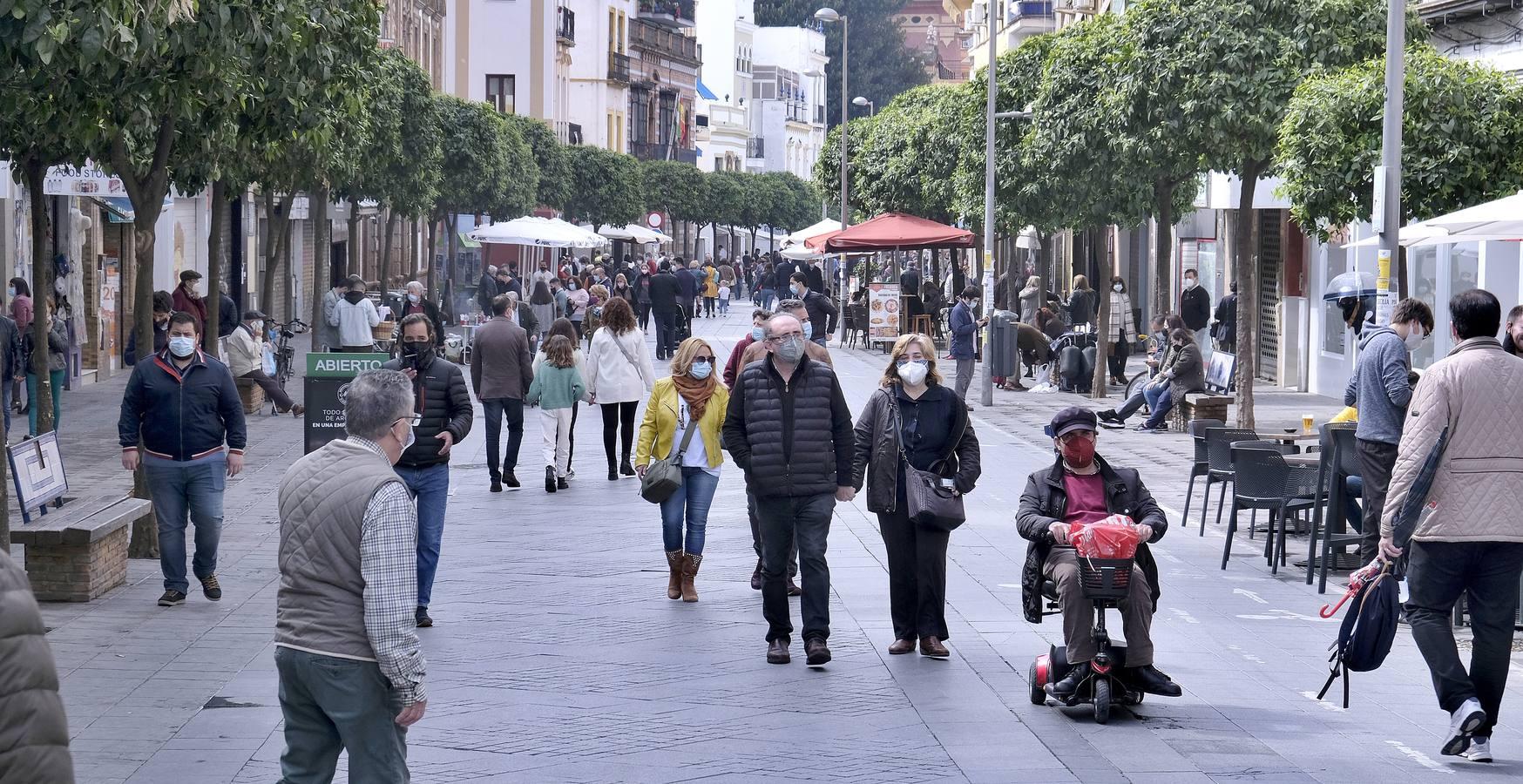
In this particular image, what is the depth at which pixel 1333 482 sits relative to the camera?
1217 cm

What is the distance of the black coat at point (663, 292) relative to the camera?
36.2m

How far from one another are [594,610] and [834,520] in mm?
4433

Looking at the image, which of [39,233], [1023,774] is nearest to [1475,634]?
[1023,774]

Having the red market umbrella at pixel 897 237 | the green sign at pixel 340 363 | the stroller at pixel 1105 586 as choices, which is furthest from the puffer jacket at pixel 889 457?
the red market umbrella at pixel 897 237

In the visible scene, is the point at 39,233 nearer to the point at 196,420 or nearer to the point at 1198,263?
the point at 196,420

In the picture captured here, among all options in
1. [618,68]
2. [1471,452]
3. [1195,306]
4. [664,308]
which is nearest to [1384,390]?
[1471,452]

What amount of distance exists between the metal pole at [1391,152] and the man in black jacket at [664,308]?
22564 mm

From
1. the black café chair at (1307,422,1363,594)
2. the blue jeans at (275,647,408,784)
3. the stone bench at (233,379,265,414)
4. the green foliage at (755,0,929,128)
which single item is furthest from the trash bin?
the green foliage at (755,0,929,128)

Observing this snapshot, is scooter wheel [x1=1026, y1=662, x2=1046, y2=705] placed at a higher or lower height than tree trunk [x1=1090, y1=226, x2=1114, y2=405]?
lower

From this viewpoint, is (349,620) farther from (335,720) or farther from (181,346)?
(181,346)

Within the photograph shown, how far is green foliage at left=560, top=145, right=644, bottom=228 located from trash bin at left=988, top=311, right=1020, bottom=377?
3981 cm

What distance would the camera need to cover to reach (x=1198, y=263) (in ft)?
129

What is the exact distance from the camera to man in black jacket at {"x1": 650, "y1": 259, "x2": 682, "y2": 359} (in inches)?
1432

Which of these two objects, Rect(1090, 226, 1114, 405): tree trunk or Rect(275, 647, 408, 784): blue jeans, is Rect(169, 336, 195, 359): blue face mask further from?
Rect(1090, 226, 1114, 405): tree trunk
